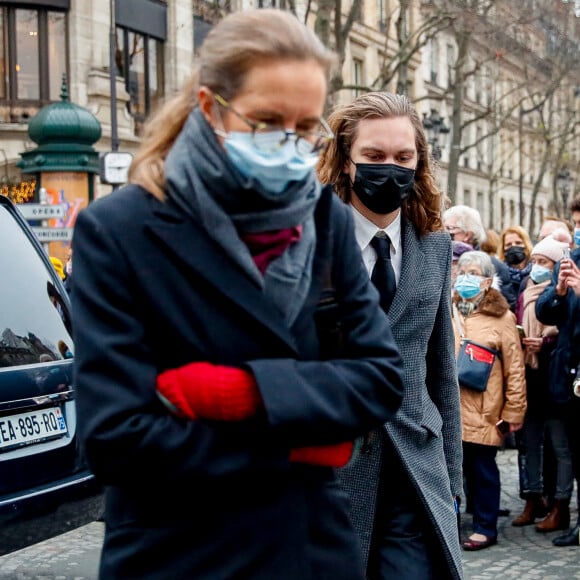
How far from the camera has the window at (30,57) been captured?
2862 cm

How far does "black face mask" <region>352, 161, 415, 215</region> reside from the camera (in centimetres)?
354

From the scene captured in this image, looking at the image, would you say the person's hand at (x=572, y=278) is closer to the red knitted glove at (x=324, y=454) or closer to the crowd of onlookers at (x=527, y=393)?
the crowd of onlookers at (x=527, y=393)

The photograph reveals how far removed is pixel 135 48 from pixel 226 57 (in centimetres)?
3041

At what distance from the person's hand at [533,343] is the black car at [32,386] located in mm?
3963

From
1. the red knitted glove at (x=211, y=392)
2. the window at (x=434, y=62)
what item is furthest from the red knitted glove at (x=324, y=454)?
the window at (x=434, y=62)

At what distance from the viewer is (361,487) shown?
331 centimetres

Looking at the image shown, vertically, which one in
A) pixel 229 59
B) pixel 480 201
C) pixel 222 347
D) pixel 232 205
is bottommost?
pixel 222 347

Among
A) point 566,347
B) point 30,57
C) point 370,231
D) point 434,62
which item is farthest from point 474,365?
point 434,62

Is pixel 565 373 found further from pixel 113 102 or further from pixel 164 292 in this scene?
pixel 113 102

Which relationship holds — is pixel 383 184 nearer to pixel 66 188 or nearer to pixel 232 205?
pixel 232 205

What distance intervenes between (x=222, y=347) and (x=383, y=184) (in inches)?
64.1

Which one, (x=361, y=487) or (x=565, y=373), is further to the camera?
(x=565, y=373)

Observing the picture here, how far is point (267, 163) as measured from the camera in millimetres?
2012

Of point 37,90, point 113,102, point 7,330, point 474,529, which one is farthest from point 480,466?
point 37,90
